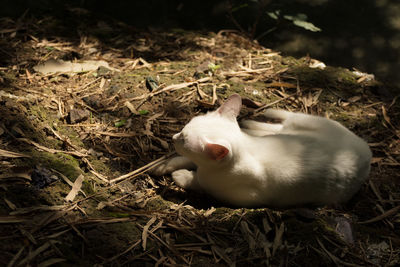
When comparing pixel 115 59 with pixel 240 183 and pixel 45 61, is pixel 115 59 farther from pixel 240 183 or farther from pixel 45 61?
pixel 240 183

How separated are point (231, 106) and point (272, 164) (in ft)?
1.87

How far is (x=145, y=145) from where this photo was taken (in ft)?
11.4

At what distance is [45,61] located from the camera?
4.26 metres

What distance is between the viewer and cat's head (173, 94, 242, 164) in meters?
2.61

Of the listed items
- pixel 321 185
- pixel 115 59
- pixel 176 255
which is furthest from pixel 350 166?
pixel 115 59

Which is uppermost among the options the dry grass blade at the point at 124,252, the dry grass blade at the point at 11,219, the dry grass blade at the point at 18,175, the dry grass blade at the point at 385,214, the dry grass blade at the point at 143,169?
the dry grass blade at the point at 18,175

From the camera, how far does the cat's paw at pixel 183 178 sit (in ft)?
10.6

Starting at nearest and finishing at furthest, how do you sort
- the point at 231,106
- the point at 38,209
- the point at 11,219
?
1. the point at 11,219
2. the point at 38,209
3. the point at 231,106

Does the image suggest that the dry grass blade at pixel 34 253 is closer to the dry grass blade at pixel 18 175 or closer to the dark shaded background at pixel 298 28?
the dry grass blade at pixel 18 175

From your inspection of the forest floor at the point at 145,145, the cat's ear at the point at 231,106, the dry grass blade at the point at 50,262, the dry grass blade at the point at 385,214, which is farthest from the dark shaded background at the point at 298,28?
the dry grass blade at the point at 50,262

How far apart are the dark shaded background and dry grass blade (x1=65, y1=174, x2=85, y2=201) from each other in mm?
3298

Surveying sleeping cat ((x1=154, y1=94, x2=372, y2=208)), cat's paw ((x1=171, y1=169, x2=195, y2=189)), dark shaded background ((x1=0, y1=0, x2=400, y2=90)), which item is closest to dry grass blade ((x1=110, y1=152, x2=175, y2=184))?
cat's paw ((x1=171, y1=169, x2=195, y2=189))

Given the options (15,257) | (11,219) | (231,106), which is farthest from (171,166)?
(15,257)

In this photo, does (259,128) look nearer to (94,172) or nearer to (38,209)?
(94,172)
